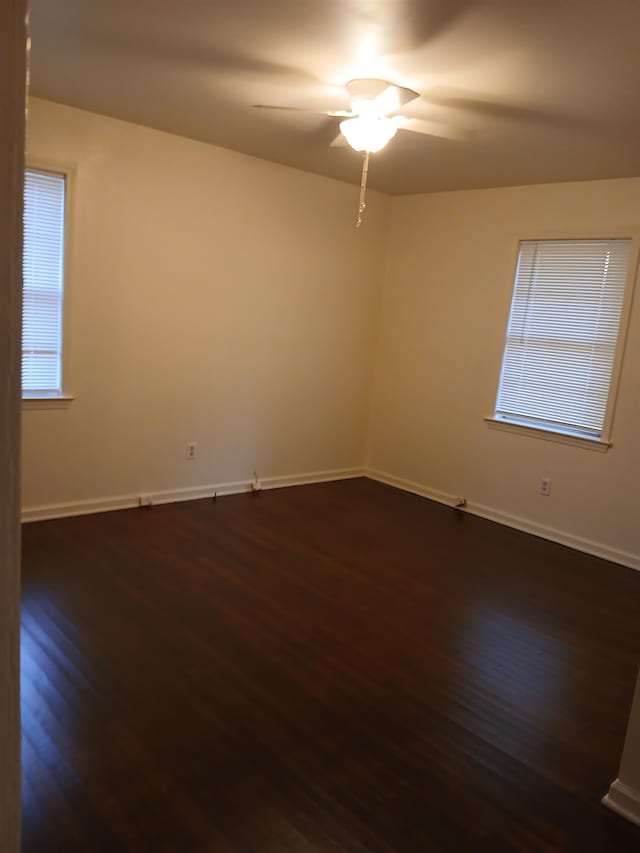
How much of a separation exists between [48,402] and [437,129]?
281 cm

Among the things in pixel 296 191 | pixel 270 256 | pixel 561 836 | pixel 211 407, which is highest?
pixel 296 191

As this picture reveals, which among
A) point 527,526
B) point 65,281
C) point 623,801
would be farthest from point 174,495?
point 623,801

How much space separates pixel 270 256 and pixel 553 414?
7.98 feet

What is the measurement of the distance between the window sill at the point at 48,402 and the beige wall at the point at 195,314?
2.3 inches

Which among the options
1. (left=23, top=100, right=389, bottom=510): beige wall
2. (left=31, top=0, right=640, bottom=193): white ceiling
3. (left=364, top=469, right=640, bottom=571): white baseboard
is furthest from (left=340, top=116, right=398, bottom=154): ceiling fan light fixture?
(left=364, top=469, right=640, bottom=571): white baseboard

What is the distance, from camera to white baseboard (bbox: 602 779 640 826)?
2.04 meters

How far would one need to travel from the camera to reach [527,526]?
4840 millimetres

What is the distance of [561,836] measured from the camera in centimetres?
195

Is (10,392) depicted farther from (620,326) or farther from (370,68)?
(620,326)

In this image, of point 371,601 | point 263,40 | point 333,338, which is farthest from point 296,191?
point 371,601

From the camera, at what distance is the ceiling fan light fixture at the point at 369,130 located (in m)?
3.04

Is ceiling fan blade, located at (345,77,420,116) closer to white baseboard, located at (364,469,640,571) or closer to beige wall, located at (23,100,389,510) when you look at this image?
beige wall, located at (23,100,389,510)

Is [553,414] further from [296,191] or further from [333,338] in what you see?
[296,191]

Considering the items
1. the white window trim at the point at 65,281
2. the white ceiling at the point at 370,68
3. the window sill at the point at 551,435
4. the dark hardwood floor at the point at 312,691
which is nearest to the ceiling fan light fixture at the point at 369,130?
the white ceiling at the point at 370,68
